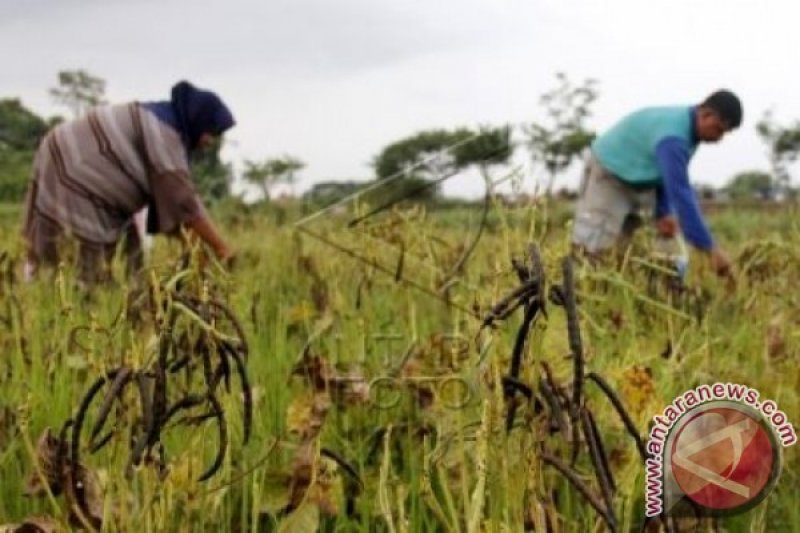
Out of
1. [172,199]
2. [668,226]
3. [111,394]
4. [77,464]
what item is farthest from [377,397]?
[668,226]

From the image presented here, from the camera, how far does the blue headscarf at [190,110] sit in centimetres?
367

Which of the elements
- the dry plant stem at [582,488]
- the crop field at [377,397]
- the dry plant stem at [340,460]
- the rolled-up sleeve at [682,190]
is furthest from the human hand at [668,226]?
the dry plant stem at [582,488]

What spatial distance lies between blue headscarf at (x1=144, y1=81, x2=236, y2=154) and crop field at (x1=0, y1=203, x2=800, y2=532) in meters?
0.98

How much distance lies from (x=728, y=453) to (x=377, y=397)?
96 cm

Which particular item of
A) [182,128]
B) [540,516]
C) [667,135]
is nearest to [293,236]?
[182,128]

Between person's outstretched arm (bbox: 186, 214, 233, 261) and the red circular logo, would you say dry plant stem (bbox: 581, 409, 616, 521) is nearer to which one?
the red circular logo

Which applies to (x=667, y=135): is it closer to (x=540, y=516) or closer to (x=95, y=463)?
(x=95, y=463)

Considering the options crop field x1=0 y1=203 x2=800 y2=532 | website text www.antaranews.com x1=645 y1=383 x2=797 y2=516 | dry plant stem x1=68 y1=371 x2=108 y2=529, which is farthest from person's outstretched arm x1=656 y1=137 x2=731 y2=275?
website text www.antaranews.com x1=645 y1=383 x2=797 y2=516

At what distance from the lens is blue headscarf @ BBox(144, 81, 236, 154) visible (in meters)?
3.67

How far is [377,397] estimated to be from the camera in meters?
1.54

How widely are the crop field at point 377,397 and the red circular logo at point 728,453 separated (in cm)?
7

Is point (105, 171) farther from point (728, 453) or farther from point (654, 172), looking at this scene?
point (728, 453)

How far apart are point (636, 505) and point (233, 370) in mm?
671

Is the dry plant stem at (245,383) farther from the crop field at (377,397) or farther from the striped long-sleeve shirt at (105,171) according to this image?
the striped long-sleeve shirt at (105,171)
